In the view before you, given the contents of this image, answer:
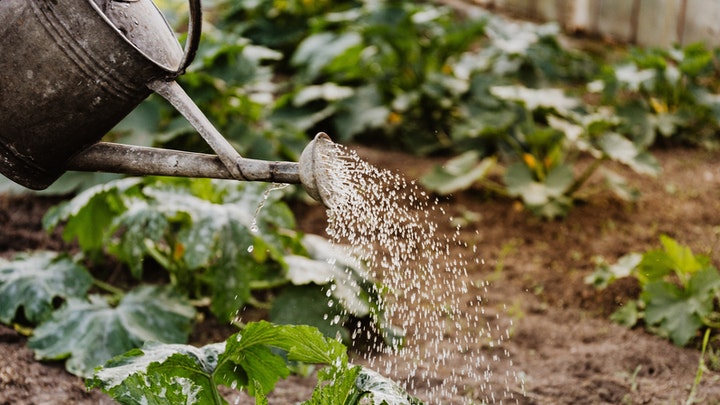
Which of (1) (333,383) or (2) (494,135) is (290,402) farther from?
(2) (494,135)

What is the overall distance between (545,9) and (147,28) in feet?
15.0

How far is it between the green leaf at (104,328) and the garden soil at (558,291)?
0.06m

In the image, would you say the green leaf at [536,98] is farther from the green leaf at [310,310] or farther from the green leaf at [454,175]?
the green leaf at [310,310]

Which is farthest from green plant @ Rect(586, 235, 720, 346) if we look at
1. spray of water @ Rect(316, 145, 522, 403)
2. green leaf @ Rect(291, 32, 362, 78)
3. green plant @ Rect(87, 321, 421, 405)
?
green leaf @ Rect(291, 32, 362, 78)

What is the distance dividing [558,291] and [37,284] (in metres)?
1.71

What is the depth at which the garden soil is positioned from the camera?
2.18 metres

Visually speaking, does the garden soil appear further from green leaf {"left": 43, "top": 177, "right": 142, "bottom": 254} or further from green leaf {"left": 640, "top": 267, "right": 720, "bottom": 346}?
green leaf {"left": 43, "top": 177, "right": 142, "bottom": 254}

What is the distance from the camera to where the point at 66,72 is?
145cm

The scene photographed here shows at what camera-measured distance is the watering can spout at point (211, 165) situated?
142 cm

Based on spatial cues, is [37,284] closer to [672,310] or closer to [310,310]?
[310,310]

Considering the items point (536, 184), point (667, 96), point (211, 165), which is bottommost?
point (667, 96)

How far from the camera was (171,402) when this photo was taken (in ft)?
5.12

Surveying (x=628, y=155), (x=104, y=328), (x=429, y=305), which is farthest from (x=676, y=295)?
(x=104, y=328)

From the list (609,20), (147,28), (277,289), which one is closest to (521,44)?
(609,20)
